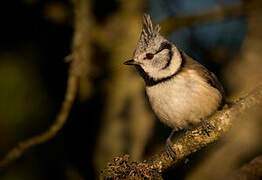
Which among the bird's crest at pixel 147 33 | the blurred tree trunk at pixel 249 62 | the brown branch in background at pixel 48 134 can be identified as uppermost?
the bird's crest at pixel 147 33

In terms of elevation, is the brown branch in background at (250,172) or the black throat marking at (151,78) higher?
the black throat marking at (151,78)

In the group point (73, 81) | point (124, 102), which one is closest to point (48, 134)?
point (73, 81)

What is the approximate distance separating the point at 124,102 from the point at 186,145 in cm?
226

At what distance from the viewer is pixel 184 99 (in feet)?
15.4

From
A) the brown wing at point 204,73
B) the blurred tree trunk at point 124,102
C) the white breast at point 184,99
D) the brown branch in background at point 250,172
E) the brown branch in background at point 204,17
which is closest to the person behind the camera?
the brown branch in background at point 250,172

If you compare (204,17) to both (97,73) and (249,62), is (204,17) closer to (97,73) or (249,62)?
(249,62)

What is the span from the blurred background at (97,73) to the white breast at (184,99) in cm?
85

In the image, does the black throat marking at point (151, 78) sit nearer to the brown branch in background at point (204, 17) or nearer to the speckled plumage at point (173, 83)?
the speckled plumage at point (173, 83)

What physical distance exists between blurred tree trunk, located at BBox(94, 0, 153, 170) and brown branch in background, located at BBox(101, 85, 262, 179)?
5.01 feet

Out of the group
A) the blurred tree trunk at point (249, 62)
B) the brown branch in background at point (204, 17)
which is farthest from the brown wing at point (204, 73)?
the brown branch in background at point (204, 17)

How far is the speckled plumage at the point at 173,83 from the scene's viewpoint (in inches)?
187

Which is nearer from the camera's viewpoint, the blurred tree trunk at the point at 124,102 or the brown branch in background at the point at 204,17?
the blurred tree trunk at the point at 124,102

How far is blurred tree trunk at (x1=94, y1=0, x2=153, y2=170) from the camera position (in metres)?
5.82

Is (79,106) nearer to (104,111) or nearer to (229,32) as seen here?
(104,111)
